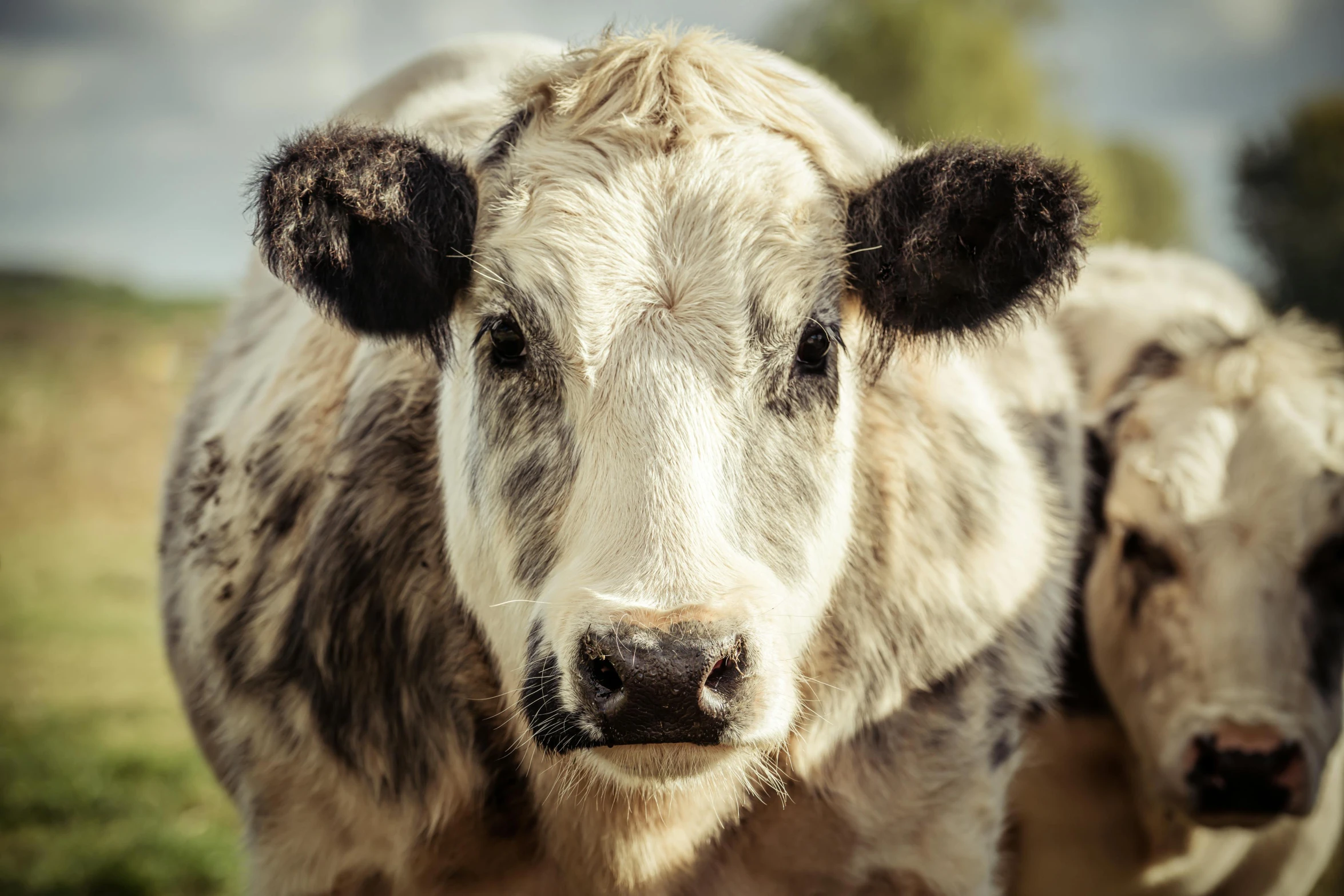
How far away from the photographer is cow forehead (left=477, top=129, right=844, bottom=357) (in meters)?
2.37

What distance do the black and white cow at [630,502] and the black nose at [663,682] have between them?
0.01 m

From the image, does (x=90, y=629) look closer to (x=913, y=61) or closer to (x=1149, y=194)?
(x=913, y=61)

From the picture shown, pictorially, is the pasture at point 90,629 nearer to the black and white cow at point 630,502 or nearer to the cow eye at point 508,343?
the black and white cow at point 630,502

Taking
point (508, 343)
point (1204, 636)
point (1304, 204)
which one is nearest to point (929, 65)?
point (1304, 204)

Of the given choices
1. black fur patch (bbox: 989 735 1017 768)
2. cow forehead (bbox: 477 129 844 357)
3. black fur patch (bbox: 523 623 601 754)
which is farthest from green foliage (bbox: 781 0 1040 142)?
black fur patch (bbox: 523 623 601 754)

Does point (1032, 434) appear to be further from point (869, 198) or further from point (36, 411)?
point (36, 411)

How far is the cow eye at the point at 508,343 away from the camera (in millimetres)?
2488

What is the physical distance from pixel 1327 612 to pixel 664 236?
274cm

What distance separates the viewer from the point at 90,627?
31.4ft

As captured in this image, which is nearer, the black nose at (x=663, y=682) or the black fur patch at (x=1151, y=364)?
the black nose at (x=663, y=682)

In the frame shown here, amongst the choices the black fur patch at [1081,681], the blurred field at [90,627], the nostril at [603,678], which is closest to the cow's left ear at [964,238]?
the nostril at [603,678]

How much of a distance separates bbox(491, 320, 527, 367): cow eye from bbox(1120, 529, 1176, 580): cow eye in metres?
2.49

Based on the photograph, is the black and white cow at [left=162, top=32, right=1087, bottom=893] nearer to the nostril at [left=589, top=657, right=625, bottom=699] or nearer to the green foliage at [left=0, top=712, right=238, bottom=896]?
the nostril at [left=589, top=657, right=625, bottom=699]

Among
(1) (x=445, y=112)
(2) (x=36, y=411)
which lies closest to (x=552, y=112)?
(1) (x=445, y=112)
